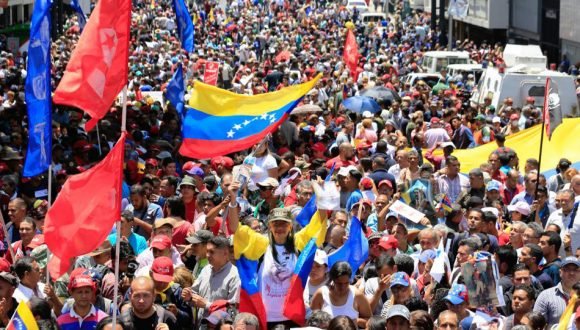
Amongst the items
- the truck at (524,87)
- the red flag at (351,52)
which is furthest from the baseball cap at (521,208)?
the red flag at (351,52)

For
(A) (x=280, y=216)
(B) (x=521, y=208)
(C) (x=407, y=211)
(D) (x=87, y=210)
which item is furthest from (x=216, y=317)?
(B) (x=521, y=208)

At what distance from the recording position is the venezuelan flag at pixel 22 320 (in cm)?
785

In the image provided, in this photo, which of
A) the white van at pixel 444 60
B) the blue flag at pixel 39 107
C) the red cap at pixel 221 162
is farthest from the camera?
the white van at pixel 444 60

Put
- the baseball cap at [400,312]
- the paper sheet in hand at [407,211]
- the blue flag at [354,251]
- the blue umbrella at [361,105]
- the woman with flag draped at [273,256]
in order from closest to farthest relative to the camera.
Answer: the baseball cap at [400,312], the woman with flag draped at [273,256], the blue flag at [354,251], the paper sheet in hand at [407,211], the blue umbrella at [361,105]

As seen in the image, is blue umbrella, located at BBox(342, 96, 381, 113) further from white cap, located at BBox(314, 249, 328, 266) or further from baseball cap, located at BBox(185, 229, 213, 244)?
white cap, located at BBox(314, 249, 328, 266)

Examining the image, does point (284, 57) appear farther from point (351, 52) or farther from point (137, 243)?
point (137, 243)

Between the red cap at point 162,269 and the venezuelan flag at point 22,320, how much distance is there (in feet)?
5.03

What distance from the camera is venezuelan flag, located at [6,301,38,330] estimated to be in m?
7.85

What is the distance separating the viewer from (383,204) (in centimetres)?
1251

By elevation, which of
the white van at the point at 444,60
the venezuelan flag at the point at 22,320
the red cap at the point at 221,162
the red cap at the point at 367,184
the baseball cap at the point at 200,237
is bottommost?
the white van at the point at 444,60

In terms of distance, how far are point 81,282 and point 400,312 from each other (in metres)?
2.06

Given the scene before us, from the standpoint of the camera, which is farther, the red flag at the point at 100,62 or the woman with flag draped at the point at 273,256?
the red flag at the point at 100,62

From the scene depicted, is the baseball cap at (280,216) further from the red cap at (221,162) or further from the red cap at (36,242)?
the red cap at (221,162)

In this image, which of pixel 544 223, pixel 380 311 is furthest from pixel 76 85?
pixel 544 223
